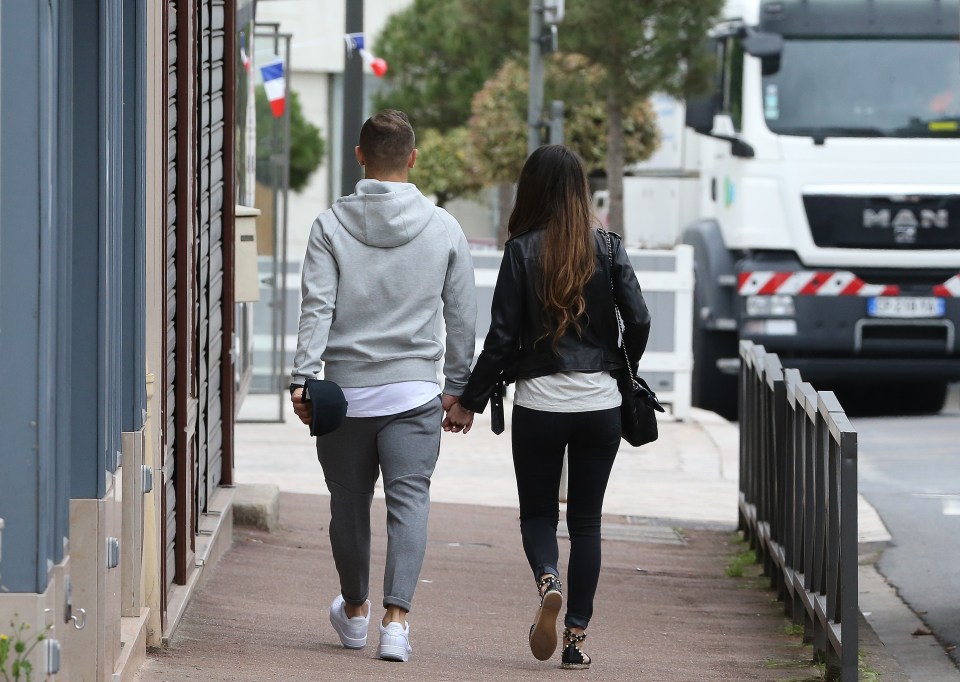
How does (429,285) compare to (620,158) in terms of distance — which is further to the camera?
(620,158)

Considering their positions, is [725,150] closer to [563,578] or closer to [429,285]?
[563,578]

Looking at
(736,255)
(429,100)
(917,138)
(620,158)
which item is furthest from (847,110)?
(429,100)

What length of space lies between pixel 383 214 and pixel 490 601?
2235 mm

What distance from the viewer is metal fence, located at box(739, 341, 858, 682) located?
490cm

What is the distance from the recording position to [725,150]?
14539 millimetres

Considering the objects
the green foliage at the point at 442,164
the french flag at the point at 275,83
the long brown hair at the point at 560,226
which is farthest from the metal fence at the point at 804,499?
the green foliage at the point at 442,164

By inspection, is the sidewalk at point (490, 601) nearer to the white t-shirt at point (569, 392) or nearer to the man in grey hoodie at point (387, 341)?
the man in grey hoodie at point (387, 341)

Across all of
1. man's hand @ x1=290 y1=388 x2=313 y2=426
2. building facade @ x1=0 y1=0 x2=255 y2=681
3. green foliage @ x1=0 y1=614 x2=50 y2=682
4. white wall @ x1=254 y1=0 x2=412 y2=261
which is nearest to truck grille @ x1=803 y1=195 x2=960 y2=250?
building facade @ x1=0 y1=0 x2=255 y2=681

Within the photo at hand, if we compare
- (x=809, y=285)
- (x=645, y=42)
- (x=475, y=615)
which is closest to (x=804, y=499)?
(x=475, y=615)

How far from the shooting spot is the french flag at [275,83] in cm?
1234

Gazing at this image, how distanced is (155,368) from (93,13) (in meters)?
1.33

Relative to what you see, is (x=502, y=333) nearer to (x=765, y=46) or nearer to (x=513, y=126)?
(x=765, y=46)

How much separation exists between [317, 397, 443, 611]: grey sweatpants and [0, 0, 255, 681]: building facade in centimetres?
54

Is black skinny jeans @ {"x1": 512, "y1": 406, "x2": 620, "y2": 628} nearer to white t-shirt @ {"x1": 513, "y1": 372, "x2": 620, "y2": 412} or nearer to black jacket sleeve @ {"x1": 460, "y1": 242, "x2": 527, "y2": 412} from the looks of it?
white t-shirt @ {"x1": 513, "y1": 372, "x2": 620, "y2": 412}
